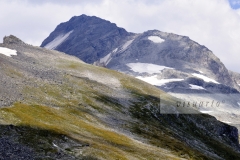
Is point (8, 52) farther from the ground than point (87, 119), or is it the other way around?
point (8, 52)

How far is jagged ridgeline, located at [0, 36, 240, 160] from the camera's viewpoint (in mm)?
63438

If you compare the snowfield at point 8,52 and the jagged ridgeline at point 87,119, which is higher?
the snowfield at point 8,52

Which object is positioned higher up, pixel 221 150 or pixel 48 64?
pixel 48 64

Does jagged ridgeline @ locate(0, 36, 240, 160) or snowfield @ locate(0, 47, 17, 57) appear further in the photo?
snowfield @ locate(0, 47, 17, 57)

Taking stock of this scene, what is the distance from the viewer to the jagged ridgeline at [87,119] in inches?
2498

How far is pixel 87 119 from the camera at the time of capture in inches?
3738

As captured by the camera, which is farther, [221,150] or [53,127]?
[221,150]

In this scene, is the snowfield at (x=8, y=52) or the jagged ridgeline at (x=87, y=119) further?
the snowfield at (x=8, y=52)

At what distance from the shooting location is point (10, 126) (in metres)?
61.6

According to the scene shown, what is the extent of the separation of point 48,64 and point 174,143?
65379mm

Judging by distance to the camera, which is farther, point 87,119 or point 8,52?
point 8,52

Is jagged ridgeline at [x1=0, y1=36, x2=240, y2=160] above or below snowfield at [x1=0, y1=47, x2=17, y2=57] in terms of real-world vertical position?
below

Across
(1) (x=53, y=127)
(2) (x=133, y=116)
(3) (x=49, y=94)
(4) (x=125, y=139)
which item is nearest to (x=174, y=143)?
(2) (x=133, y=116)

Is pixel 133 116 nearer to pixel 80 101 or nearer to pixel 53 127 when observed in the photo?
pixel 80 101
